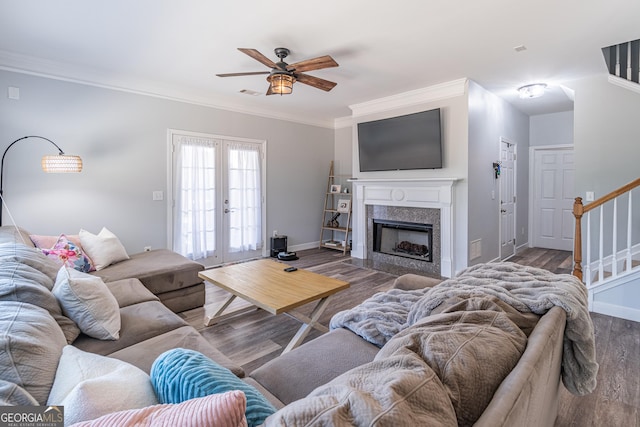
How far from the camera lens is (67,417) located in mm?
737

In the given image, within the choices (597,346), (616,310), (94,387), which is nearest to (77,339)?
(94,387)

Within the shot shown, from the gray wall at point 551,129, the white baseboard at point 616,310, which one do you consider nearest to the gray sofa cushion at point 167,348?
the white baseboard at point 616,310

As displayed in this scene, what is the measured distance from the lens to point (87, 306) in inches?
65.0

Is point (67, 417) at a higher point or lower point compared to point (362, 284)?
higher

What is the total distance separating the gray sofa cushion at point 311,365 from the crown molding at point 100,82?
13.3ft

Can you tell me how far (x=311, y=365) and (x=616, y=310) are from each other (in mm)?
3335

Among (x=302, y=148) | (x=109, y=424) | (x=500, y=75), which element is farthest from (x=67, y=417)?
(x=302, y=148)

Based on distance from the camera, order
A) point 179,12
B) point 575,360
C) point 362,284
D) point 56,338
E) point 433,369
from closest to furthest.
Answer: point 433,369 < point 56,338 < point 575,360 < point 179,12 < point 362,284

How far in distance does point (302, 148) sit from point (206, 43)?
3168 mm

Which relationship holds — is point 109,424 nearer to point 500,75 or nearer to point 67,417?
point 67,417

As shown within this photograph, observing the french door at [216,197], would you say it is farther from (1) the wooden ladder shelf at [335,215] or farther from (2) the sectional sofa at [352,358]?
(2) the sectional sofa at [352,358]

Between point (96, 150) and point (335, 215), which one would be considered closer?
point (96, 150)

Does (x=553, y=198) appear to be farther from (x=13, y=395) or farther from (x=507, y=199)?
(x=13, y=395)

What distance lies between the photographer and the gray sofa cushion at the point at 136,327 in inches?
64.4
